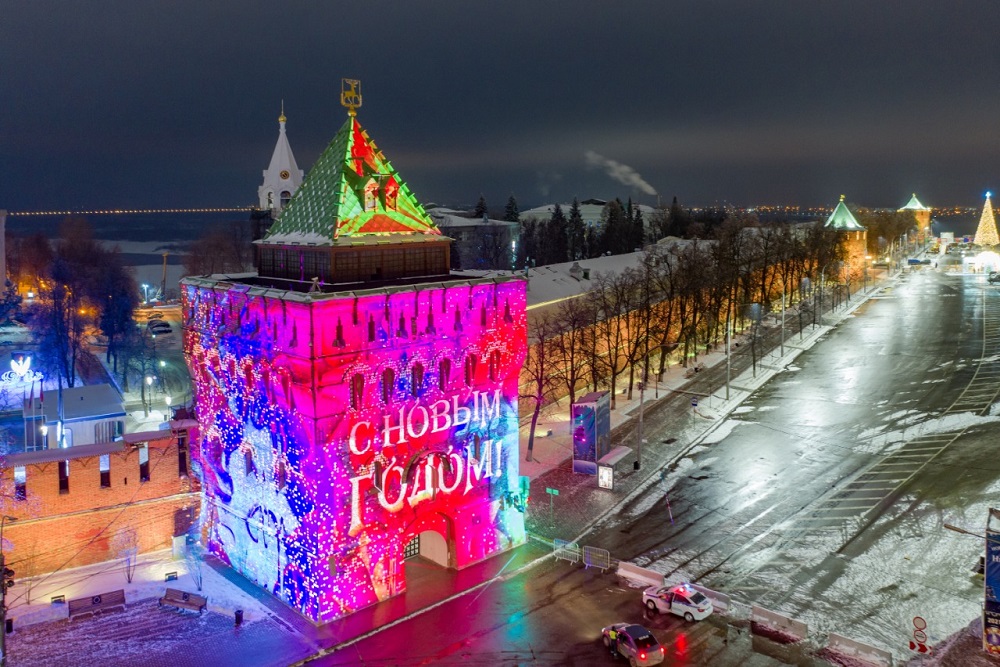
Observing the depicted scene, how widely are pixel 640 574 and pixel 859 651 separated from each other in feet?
27.1

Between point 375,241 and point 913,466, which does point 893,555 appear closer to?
point 913,466

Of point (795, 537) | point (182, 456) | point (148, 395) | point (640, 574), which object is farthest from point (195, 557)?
point (148, 395)

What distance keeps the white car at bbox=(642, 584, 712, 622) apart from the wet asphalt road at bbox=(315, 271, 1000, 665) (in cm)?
40

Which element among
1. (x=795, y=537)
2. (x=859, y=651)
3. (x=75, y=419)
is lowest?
(x=859, y=651)

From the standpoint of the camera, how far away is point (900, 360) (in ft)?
224

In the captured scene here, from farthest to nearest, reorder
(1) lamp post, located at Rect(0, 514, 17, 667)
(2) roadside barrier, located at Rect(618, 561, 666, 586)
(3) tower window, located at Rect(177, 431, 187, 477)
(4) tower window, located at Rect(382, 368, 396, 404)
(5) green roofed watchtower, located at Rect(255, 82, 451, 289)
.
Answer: (3) tower window, located at Rect(177, 431, 187, 477), (2) roadside barrier, located at Rect(618, 561, 666, 586), (5) green roofed watchtower, located at Rect(255, 82, 451, 289), (4) tower window, located at Rect(382, 368, 396, 404), (1) lamp post, located at Rect(0, 514, 17, 667)

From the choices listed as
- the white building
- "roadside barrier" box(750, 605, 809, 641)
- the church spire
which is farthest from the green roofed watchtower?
the church spire

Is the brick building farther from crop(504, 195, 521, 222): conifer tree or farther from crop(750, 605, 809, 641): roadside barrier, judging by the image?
crop(504, 195, 521, 222): conifer tree

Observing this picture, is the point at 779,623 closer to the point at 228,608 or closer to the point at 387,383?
the point at 387,383

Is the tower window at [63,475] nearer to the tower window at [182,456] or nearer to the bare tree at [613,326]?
the tower window at [182,456]

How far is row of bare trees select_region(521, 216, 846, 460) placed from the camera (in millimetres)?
56062

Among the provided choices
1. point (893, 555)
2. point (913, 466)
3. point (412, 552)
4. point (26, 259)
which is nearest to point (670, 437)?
point (913, 466)

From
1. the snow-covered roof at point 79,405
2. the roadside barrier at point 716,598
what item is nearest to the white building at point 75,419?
the snow-covered roof at point 79,405

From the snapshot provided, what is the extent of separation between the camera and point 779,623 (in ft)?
91.5
